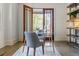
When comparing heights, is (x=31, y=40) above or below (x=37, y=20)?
below

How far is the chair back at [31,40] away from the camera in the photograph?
3.73 meters

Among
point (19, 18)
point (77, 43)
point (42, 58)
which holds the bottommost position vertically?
point (77, 43)

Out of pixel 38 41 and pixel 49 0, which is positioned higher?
pixel 49 0

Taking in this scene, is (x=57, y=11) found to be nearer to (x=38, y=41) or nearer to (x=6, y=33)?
(x=38, y=41)

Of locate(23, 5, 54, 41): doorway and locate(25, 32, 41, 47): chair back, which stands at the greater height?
locate(23, 5, 54, 41): doorway

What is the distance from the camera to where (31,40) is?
12.9 ft

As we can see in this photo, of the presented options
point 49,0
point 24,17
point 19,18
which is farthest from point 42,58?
point 19,18

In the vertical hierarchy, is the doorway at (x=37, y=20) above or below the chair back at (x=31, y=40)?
above

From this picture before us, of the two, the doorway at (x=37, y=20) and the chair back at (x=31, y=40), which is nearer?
the doorway at (x=37, y=20)

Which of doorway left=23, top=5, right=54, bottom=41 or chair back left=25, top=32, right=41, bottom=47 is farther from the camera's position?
chair back left=25, top=32, right=41, bottom=47

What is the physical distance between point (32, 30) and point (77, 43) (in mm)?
2223

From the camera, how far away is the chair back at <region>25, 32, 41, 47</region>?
3729 millimetres

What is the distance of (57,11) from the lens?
4.73 metres

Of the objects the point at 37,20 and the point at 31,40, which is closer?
the point at 37,20
